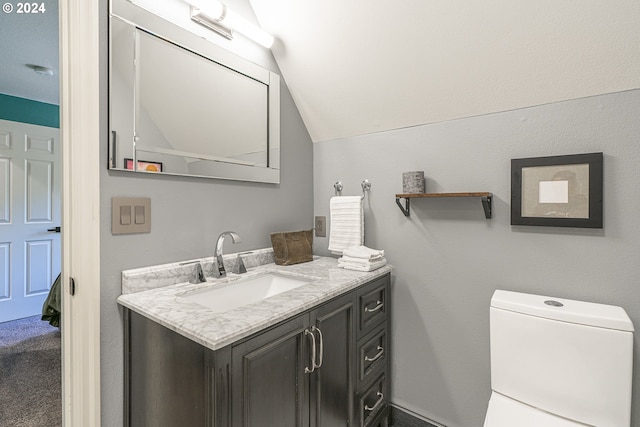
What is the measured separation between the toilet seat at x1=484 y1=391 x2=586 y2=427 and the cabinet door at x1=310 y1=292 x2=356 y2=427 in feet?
1.69

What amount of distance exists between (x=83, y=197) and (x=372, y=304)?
1255mm

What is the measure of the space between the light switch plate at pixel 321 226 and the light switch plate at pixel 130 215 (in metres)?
1.02

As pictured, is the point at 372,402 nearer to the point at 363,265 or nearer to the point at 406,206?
the point at 363,265

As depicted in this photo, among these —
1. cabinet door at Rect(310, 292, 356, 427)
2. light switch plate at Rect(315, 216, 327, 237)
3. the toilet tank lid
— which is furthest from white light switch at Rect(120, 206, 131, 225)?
the toilet tank lid

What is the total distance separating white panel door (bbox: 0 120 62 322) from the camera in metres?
2.97

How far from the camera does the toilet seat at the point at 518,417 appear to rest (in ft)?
3.51

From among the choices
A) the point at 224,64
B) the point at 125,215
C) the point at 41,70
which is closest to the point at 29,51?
the point at 41,70

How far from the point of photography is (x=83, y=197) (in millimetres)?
1074

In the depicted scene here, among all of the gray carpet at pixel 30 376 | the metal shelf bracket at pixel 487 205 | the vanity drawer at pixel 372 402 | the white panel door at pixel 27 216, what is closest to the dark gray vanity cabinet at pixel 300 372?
the vanity drawer at pixel 372 402

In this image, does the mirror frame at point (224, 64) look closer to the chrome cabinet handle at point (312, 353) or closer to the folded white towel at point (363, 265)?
the folded white towel at point (363, 265)

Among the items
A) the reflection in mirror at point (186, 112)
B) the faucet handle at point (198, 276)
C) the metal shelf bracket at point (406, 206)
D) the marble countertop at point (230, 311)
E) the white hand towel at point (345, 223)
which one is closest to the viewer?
the marble countertop at point (230, 311)

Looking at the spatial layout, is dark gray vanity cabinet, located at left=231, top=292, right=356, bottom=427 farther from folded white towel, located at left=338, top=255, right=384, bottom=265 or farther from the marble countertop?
folded white towel, located at left=338, top=255, right=384, bottom=265

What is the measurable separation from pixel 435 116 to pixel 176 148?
1.22 m

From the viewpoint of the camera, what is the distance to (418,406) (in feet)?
5.31
